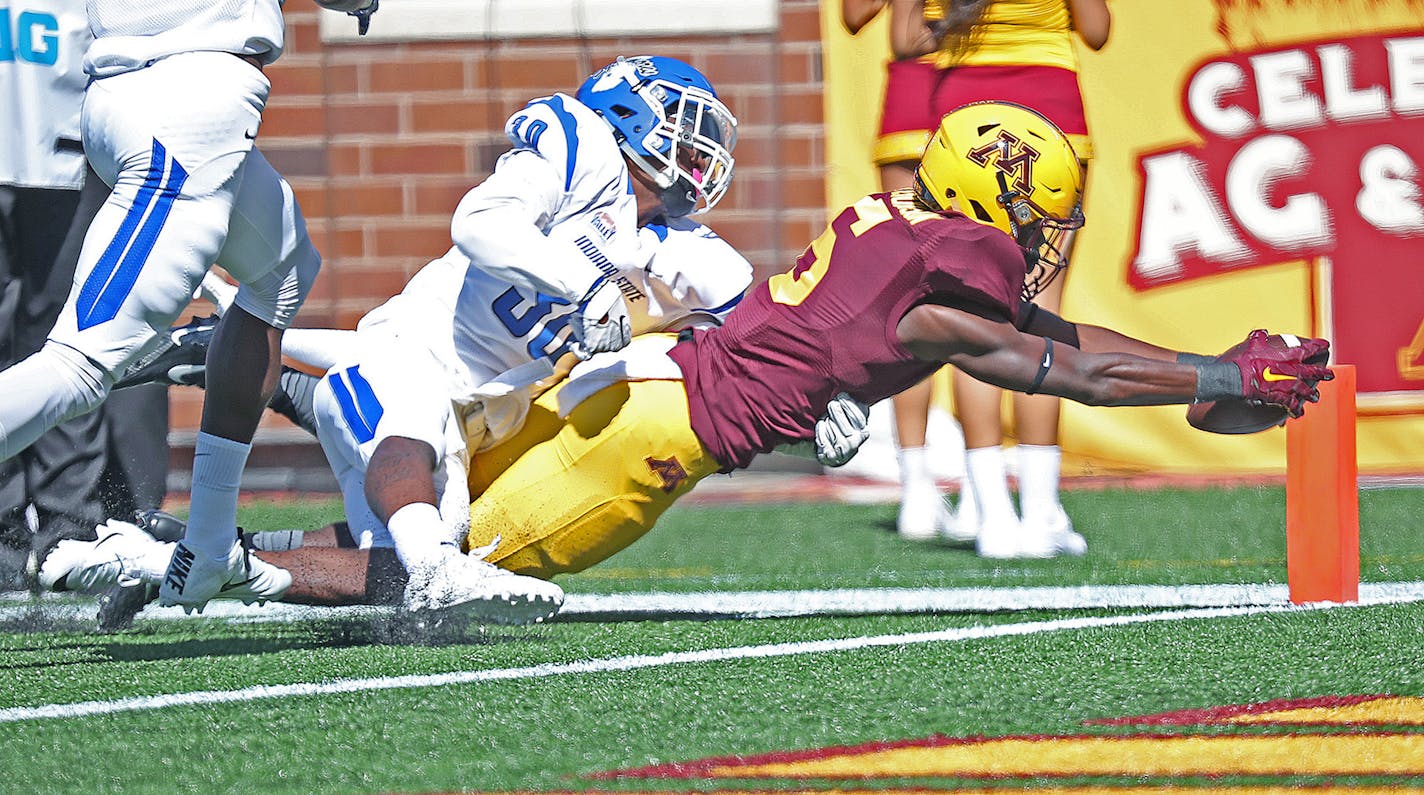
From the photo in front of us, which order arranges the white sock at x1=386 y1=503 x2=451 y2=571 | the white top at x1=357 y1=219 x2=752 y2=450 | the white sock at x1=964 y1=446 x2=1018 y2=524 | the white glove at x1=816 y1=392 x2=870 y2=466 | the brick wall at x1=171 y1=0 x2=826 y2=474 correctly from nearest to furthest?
1. the white sock at x1=386 y1=503 x2=451 y2=571
2. the white glove at x1=816 y1=392 x2=870 y2=466
3. the white top at x1=357 y1=219 x2=752 y2=450
4. the white sock at x1=964 y1=446 x2=1018 y2=524
5. the brick wall at x1=171 y1=0 x2=826 y2=474

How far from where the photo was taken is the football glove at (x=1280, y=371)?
3.45 meters

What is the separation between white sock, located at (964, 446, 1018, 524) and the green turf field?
0.80m

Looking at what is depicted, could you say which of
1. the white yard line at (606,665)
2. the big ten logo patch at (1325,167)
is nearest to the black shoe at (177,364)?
the white yard line at (606,665)

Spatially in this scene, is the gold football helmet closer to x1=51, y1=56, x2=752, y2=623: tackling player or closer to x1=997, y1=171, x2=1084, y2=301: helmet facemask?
x1=997, y1=171, x2=1084, y2=301: helmet facemask

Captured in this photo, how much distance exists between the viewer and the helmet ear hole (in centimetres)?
365

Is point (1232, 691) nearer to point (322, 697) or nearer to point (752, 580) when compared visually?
point (322, 697)

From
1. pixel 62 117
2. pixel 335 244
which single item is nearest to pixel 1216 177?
pixel 335 244

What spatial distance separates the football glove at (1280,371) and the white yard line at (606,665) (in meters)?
0.46

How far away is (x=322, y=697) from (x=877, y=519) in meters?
3.49

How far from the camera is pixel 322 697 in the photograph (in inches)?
113

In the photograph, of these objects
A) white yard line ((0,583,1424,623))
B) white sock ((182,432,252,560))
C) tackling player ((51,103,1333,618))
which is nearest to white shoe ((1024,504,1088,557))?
white yard line ((0,583,1424,623))

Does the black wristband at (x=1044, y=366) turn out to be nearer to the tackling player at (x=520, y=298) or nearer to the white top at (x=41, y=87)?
the tackling player at (x=520, y=298)

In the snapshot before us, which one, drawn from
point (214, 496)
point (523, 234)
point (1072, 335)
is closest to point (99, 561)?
point (214, 496)

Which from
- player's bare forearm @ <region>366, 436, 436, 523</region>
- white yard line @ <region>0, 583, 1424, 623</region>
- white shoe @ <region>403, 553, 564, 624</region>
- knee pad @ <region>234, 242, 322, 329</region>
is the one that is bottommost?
white yard line @ <region>0, 583, 1424, 623</region>
